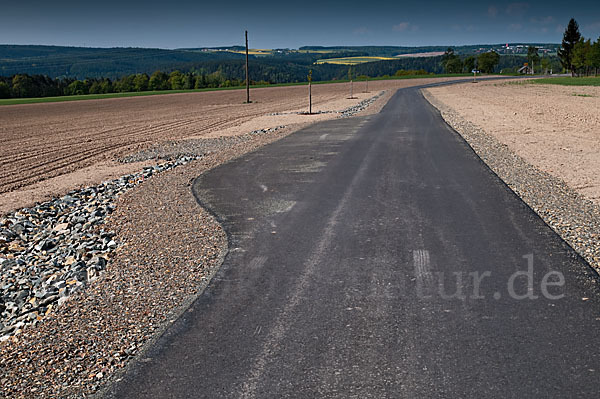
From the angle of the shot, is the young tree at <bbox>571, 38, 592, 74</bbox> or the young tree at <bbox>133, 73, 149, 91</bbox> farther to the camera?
the young tree at <bbox>571, 38, 592, 74</bbox>

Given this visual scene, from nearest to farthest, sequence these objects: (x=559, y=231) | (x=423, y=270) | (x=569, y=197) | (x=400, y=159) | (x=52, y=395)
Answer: (x=52, y=395), (x=423, y=270), (x=559, y=231), (x=569, y=197), (x=400, y=159)

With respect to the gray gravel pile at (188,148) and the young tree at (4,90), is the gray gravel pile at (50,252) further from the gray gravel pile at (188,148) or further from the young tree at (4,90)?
the young tree at (4,90)

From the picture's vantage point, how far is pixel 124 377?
4.75 meters

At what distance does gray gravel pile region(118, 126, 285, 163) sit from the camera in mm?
19344

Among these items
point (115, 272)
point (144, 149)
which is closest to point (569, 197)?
point (115, 272)

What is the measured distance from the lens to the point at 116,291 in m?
6.77

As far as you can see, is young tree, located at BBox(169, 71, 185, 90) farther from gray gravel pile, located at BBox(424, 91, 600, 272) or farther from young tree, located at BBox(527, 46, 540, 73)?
young tree, located at BBox(527, 46, 540, 73)

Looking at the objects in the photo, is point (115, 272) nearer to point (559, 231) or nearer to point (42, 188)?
point (559, 231)

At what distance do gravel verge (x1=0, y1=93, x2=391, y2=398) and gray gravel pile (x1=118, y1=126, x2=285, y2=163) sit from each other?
22.7 ft

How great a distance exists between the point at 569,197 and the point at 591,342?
657cm

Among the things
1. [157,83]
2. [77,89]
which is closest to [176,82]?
[157,83]

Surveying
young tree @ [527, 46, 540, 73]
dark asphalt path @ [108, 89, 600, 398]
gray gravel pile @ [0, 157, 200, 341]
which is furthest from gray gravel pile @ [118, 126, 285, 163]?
young tree @ [527, 46, 540, 73]

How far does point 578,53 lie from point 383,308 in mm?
138019

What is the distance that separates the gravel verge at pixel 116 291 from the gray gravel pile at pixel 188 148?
22.7 feet
